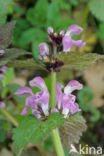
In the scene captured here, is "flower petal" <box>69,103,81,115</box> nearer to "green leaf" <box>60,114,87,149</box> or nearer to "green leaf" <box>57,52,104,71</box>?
"green leaf" <box>60,114,87,149</box>

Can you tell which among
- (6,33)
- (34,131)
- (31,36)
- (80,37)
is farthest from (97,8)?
(34,131)

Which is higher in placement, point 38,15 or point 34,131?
point 38,15

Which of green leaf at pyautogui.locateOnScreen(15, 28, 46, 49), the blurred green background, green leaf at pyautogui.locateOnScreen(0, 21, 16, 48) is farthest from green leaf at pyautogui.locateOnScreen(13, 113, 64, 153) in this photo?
green leaf at pyautogui.locateOnScreen(15, 28, 46, 49)

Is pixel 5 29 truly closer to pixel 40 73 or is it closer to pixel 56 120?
pixel 56 120

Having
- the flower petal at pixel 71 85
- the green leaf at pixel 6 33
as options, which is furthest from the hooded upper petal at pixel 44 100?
the green leaf at pixel 6 33

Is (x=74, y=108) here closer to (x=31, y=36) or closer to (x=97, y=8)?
(x=31, y=36)

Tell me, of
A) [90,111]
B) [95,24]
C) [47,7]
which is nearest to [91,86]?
[90,111]
